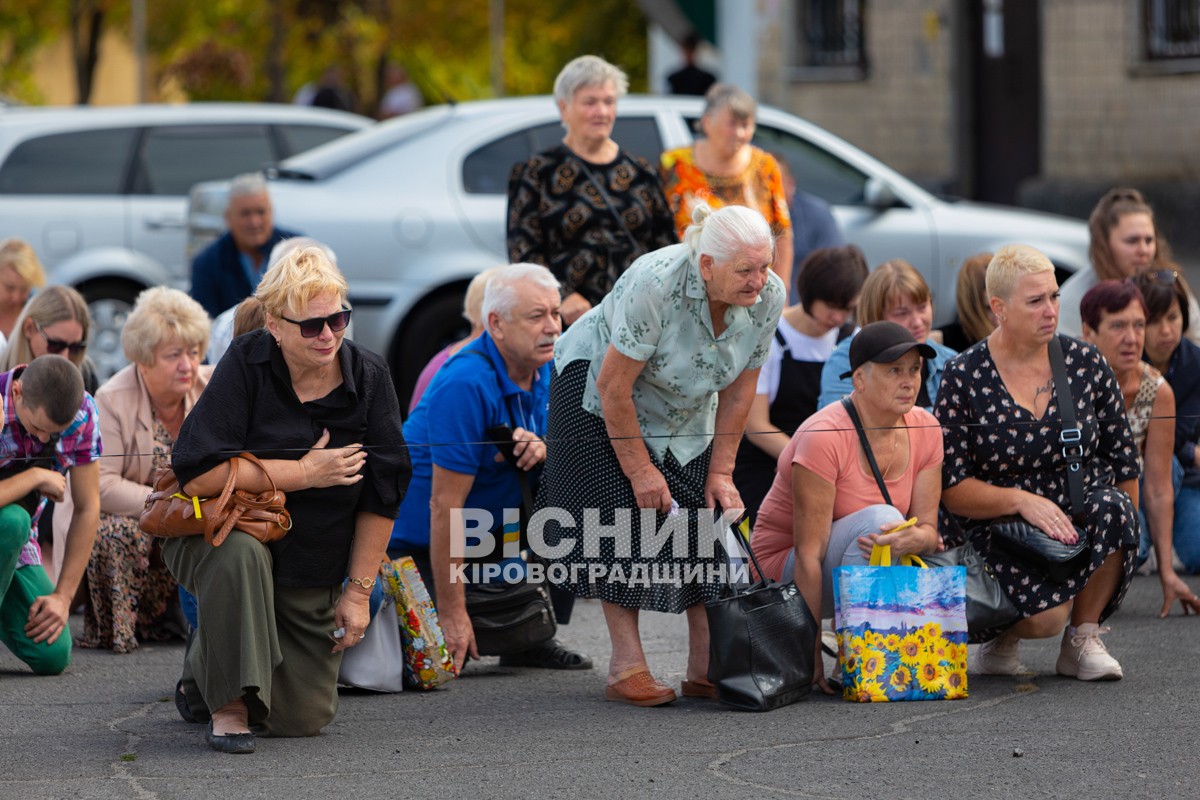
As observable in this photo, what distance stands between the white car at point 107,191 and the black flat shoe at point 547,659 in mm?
6282

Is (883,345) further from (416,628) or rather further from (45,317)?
(45,317)

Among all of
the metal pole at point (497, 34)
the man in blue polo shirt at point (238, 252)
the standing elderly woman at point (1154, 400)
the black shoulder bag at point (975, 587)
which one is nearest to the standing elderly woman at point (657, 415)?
the black shoulder bag at point (975, 587)

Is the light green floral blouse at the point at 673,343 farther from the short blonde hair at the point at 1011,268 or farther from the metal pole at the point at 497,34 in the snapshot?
the metal pole at the point at 497,34

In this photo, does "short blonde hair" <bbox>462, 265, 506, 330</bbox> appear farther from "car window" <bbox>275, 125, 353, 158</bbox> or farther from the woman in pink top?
"car window" <bbox>275, 125, 353, 158</bbox>

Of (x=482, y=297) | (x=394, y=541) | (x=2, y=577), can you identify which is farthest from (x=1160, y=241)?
(x=2, y=577)

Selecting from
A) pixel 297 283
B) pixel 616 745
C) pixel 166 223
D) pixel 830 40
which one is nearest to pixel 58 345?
pixel 297 283

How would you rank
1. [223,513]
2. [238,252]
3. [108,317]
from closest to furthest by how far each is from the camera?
1. [223,513]
2. [238,252]
3. [108,317]

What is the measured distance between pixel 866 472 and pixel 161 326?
2766 mm

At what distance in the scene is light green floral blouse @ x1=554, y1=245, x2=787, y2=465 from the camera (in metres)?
5.75

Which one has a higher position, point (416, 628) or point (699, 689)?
point (416, 628)

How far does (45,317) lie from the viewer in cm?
720

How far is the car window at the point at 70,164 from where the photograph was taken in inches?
501

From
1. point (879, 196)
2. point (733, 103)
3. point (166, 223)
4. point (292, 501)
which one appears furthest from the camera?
point (166, 223)

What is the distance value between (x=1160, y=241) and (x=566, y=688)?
3761 millimetres
